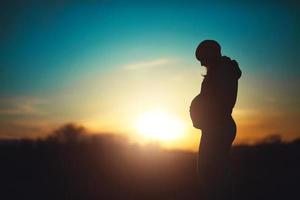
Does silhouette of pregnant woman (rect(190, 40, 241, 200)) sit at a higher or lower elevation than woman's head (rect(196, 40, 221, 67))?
lower

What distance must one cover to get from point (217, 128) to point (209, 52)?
2.77 feet

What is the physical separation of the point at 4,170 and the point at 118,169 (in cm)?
303

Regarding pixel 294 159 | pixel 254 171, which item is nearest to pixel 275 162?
pixel 294 159

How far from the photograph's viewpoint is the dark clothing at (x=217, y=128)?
6.58 m

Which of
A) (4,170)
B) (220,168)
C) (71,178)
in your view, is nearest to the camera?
(220,168)

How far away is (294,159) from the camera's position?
720 inches

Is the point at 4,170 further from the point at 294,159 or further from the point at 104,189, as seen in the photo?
the point at 294,159

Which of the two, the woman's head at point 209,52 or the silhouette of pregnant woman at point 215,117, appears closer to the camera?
the silhouette of pregnant woman at point 215,117

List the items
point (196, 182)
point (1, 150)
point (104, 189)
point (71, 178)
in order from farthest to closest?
point (1, 150) → point (71, 178) → point (196, 182) → point (104, 189)

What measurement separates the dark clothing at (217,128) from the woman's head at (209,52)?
0.09 metres

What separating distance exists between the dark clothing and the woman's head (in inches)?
3.4

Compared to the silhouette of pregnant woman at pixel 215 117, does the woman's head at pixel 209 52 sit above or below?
above

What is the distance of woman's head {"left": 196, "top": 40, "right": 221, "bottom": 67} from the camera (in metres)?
6.80

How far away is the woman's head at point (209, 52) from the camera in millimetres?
6797
